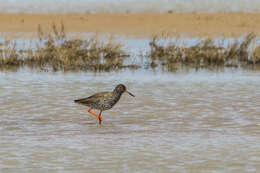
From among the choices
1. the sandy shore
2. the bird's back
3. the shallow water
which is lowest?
the shallow water

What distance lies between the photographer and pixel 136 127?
32.2 feet

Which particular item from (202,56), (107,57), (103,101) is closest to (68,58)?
(107,57)

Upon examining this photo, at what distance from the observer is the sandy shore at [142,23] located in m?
34.1

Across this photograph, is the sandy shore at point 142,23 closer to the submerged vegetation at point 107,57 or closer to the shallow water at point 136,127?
the submerged vegetation at point 107,57

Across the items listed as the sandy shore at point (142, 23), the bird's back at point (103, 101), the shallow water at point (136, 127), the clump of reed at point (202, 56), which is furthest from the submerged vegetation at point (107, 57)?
the sandy shore at point (142, 23)

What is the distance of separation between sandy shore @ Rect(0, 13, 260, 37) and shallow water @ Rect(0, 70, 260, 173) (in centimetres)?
1717

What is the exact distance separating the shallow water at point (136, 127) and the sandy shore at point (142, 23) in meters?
17.2

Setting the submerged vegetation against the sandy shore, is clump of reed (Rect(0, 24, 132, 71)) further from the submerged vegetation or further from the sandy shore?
the sandy shore

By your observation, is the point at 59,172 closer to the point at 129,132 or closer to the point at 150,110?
the point at 129,132

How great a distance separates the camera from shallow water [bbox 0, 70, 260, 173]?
7.41m

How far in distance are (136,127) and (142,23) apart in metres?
29.6

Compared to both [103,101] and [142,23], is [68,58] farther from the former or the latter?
[142,23]

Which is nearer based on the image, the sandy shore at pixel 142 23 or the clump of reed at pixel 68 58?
the clump of reed at pixel 68 58

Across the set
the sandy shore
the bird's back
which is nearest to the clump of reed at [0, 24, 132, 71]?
the bird's back
